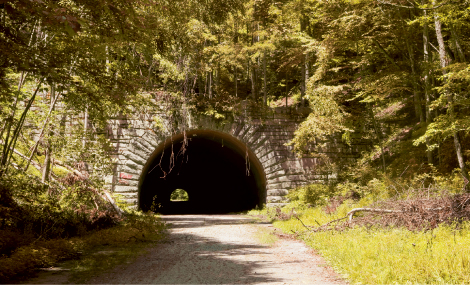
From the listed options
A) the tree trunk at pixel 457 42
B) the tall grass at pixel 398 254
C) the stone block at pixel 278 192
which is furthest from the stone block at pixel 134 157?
the tree trunk at pixel 457 42

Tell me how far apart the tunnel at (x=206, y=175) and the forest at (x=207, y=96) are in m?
2.19

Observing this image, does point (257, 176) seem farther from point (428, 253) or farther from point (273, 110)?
point (428, 253)

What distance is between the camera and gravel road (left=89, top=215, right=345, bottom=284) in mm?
4906

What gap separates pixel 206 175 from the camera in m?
27.2

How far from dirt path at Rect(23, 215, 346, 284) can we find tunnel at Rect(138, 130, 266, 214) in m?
7.19

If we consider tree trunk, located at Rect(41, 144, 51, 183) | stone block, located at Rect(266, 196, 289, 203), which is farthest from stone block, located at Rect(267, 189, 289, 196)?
tree trunk, located at Rect(41, 144, 51, 183)

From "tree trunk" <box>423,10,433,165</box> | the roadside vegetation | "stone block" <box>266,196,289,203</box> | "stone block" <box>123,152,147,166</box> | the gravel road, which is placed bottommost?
the gravel road

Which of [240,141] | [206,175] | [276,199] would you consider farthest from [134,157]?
[206,175]

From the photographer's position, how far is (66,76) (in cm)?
572

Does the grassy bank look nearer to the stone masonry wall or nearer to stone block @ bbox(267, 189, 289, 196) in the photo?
the stone masonry wall

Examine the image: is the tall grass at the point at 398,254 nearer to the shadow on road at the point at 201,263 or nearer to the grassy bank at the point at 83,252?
the shadow on road at the point at 201,263

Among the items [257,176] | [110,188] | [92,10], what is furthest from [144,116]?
[92,10]

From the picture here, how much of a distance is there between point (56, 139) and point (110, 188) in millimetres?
5251

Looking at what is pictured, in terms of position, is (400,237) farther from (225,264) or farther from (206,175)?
(206,175)
